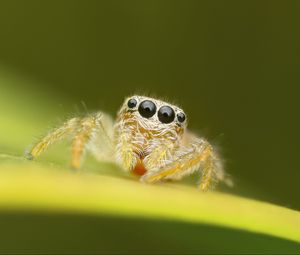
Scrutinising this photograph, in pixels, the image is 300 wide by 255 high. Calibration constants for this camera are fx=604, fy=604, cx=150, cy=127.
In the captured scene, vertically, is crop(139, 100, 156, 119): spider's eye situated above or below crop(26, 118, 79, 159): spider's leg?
above

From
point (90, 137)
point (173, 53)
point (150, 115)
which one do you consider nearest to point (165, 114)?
point (150, 115)

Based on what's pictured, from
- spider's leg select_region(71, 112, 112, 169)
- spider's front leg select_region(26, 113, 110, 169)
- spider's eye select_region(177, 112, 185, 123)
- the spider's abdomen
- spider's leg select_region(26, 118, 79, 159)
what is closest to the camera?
spider's leg select_region(71, 112, 112, 169)

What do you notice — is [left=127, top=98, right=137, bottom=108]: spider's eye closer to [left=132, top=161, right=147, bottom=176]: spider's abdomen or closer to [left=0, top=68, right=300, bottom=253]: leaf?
[left=132, top=161, right=147, bottom=176]: spider's abdomen

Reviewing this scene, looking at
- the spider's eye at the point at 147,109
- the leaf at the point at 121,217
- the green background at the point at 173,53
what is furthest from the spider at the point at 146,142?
the green background at the point at 173,53

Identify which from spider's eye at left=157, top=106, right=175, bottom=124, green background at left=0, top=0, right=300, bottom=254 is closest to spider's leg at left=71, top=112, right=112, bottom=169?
spider's eye at left=157, top=106, right=175, bottom=124

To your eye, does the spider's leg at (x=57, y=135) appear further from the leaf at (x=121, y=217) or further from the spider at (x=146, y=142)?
the leaf at (x=121, y=217)

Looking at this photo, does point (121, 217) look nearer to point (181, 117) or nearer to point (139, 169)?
point (139, 169)

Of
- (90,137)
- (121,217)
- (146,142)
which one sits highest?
(146,142)

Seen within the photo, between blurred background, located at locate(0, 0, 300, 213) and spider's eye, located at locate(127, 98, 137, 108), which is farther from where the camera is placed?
blurred background, located at locate(0, 0, 300, 213)
